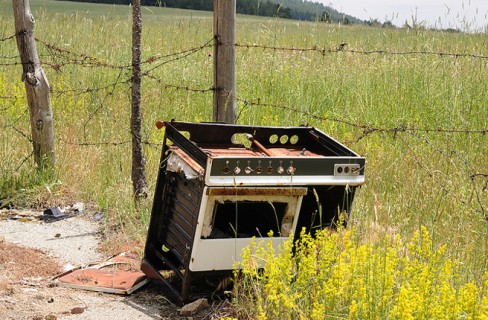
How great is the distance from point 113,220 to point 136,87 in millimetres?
1040

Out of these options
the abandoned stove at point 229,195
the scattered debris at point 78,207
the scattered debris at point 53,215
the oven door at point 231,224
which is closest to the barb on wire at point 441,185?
the abandoned stove at point 229,195

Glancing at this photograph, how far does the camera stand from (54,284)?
183 inches

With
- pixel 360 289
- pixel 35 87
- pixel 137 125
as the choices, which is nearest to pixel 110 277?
pixel 137 125

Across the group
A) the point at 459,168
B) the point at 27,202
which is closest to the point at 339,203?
the point at 459,168

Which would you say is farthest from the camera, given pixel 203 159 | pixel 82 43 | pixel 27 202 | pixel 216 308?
pixel 82 43

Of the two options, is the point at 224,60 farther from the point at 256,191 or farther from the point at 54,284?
the point at 54,284

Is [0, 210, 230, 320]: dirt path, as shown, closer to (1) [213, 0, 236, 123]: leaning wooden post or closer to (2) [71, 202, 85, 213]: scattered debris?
(2) [71, 202, 85, 213]: scattered debris

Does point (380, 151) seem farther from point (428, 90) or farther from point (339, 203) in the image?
point (339, 203)

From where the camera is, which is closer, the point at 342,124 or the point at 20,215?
the point at 20,215

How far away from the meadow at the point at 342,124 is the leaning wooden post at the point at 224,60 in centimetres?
40

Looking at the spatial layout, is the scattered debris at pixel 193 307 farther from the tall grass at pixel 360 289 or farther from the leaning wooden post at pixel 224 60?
the leaning wooden post at pixel 224 60

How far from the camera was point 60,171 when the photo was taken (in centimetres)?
683

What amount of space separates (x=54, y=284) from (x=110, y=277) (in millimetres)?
337

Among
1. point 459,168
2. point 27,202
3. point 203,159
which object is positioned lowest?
point 27,202
